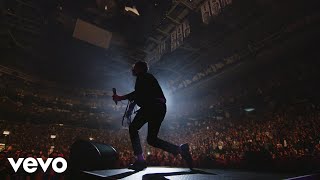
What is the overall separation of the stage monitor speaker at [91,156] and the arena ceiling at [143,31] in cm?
617

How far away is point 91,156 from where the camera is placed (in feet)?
9.33

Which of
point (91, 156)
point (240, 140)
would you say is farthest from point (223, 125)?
point (91, 156)

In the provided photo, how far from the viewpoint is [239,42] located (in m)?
9.50

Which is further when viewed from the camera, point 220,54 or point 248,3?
point 220,54

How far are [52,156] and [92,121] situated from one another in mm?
13658

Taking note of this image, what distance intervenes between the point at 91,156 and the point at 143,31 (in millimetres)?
7536

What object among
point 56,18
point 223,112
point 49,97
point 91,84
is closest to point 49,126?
point 49,97

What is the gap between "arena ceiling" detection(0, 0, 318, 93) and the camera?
25.8 ft

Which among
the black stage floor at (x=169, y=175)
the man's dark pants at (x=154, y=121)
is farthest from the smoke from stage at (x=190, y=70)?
the black stage floor at (x=169, y=175)

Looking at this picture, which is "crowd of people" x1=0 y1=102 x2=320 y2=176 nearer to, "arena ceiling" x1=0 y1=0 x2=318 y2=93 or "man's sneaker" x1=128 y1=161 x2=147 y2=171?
"arena ceiling" x1=0 y1=0 x2=318 y2=93

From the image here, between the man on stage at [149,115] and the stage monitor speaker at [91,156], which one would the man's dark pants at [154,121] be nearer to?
the man on stage at [149,115]

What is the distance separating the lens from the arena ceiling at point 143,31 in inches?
309

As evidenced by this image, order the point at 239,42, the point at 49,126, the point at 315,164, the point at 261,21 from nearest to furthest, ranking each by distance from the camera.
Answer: the point at 315,164
the point at 261,21
the point at 239,42
the point at 49,126

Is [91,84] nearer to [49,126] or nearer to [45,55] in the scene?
[49,126]
